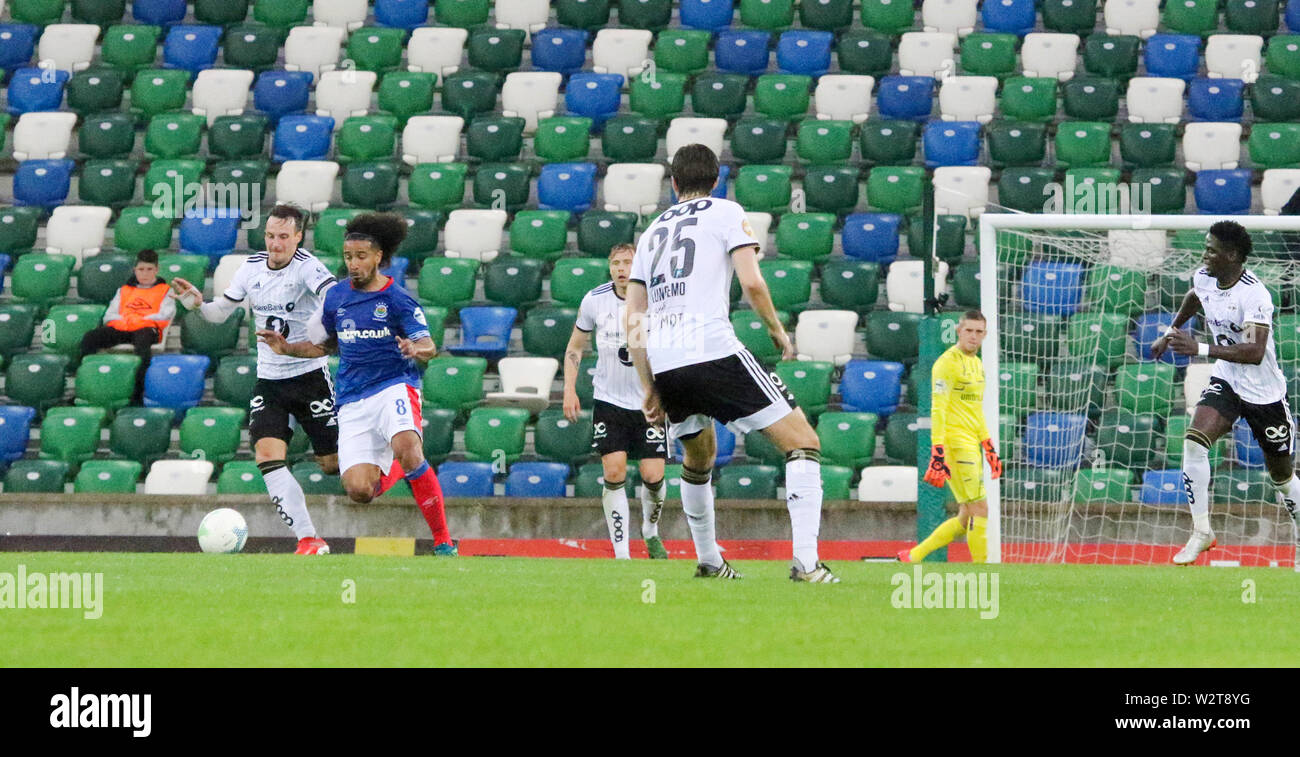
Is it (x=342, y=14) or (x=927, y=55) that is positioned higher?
(x=342, y=14)

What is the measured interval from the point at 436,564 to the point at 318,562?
0.71 m

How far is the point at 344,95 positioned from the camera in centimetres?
1941

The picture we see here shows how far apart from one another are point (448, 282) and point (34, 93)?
6347 millimetres

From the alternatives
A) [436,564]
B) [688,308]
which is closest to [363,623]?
[688,308]

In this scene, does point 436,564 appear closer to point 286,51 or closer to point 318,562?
point 318,562

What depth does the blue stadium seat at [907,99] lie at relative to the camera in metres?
18.6

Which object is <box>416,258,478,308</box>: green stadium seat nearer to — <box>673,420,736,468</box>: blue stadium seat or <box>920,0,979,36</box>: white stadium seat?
<box>673,420,736,468</box>: blue stadium seat

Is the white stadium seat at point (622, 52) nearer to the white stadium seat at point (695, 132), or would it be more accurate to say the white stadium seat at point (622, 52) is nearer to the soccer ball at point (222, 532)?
the white stadium seat at point (695, 132)

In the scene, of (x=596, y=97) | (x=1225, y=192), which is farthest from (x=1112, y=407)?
(x=596, y=97)

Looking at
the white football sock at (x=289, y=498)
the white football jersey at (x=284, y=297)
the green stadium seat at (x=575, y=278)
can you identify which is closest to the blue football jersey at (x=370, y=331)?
the white football jersey at (x=284, y=297)

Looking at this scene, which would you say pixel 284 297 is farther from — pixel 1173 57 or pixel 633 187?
pixel 1173 57

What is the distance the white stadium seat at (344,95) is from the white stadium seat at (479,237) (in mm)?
2690

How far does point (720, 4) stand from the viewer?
20.1m

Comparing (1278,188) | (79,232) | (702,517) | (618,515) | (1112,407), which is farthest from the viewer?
(79,232)
